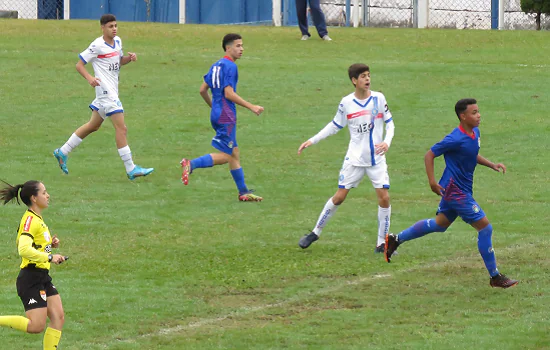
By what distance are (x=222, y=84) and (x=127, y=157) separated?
2.56 m

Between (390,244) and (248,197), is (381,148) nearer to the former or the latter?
(390,244)

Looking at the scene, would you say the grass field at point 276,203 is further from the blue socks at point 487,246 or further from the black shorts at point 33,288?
the black shorts at point 33,288

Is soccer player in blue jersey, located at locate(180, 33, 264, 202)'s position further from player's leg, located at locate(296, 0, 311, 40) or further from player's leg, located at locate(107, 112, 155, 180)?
player's leg, located at locate(296, 0, 311, 40)

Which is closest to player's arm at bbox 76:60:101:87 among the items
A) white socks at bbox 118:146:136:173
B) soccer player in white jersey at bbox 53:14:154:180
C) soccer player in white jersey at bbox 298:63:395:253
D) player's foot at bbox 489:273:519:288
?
soccer player in white jersey at bbox 53:14:154:180

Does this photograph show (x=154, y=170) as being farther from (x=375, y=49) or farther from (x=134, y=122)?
(x=375, y=49)

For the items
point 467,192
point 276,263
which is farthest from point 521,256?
point 276,263

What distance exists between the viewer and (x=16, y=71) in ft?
81.1

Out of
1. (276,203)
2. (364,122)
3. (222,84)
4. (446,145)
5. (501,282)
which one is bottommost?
(501,282)

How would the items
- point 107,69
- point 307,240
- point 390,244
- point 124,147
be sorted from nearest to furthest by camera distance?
point 390,244, point 307,240, point 107,69, point 124,147

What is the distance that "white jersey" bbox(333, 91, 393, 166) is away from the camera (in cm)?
1188

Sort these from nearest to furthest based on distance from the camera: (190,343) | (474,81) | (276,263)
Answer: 1. (190,343)
2. (276,263)
3. (474,81)

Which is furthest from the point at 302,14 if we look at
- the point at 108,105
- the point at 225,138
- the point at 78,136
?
the point at 225,138

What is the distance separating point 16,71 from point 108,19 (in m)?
9.78

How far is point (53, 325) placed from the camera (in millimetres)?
8602
